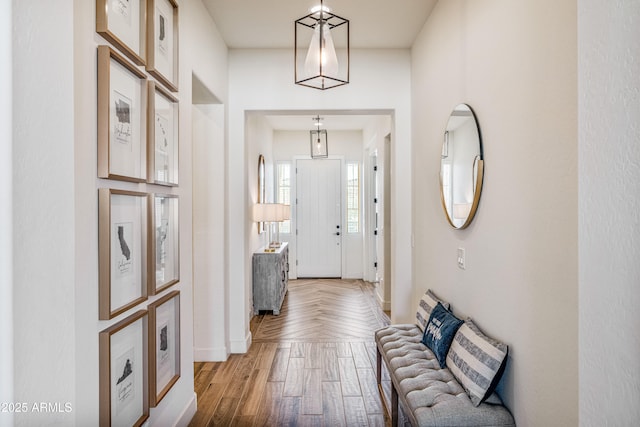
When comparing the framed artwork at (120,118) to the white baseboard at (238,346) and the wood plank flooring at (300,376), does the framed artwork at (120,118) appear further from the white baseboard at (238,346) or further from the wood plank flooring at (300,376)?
the white baseboard at (238,346)

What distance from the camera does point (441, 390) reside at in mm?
1909

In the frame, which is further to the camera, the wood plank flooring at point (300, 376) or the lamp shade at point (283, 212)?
the lamp shade at point (283, 212)

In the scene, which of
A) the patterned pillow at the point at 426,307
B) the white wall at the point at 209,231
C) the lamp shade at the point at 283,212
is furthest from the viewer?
the lamp shade at the point at 283,212

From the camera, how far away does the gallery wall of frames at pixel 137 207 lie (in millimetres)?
1464

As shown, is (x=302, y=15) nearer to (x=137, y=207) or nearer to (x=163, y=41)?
(x=163, y=41)

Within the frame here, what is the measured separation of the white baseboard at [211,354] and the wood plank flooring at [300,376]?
0.19 ft

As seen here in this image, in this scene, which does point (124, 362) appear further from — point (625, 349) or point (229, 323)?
point (229, 323)

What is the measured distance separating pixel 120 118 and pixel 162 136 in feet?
1.39

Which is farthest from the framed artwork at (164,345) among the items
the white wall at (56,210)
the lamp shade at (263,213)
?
the lamp shade at (263,213)

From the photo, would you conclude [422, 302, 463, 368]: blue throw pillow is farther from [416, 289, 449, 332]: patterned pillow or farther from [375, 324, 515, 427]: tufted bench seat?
[416, 289, 449, 332]: patterned pillow

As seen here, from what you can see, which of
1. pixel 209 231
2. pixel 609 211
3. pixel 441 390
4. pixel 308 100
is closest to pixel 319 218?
pixel 308 100

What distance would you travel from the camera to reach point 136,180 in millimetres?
1697

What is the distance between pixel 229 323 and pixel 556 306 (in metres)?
2.85
